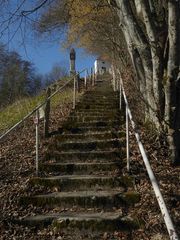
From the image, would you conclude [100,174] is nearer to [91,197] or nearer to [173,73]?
[91,197]

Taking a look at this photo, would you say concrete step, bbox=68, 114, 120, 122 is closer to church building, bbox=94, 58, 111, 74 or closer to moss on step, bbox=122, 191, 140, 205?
moss on step, bbox=122, 191, 140, 205

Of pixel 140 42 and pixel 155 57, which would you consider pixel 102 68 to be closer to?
pixel 140 42

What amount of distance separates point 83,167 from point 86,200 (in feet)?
5.17

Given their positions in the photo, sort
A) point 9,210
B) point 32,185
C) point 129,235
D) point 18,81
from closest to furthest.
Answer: point 129,235, point 9,210, point 32,185, point 18,81

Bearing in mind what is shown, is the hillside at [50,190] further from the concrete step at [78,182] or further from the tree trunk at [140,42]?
the tree trunk at [140,42]

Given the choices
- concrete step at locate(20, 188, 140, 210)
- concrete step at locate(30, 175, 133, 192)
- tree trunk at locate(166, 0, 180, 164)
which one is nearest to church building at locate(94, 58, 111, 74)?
tree trunk at locate(166, 0, 180, 164)

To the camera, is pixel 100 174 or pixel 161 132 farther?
pixel 161 132

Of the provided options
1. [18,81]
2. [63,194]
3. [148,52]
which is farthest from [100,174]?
[18,81]

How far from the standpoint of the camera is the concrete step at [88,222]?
7.29 metres

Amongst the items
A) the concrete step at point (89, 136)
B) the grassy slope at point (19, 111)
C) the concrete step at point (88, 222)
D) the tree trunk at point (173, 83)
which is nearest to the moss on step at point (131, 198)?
the concrete step at point (88, 222)

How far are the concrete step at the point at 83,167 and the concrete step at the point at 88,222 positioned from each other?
2019mm

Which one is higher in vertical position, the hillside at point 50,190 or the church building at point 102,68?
the church building at point 102,68

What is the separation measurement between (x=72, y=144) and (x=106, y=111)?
4.16 metres

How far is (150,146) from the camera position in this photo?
10.4 metres
